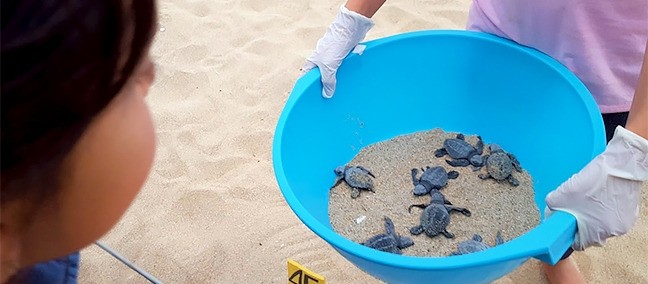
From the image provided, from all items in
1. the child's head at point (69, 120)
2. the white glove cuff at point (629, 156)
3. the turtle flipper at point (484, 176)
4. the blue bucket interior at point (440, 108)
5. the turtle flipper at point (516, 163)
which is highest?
the child's head at point (69, 120)

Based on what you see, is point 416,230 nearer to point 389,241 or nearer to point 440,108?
point 389,241

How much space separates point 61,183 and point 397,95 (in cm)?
84

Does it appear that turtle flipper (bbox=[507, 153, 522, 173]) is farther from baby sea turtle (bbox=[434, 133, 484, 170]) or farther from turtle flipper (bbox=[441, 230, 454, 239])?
turtle flipper (bbox=[441, 230, 454, 239])

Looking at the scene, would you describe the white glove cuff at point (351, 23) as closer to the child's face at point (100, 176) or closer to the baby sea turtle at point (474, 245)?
the baby sea turtle at point (474, 245)

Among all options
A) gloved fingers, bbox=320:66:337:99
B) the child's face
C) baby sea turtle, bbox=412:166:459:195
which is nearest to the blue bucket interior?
gloved fingers, bbox=320:66:337:99

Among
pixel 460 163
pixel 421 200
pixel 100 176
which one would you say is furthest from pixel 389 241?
pixel 100 176

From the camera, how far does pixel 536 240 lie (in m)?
0.75

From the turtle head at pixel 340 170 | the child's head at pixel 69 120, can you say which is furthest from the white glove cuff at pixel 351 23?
the child's head at pixel 69 120

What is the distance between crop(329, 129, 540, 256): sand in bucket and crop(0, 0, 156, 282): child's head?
0.62m

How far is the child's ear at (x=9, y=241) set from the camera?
440mm

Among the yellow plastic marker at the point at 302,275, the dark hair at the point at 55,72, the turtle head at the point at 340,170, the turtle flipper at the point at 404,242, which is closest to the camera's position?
the dark hair at the point at 55,72

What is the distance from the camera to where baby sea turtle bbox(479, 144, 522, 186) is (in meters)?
1.13

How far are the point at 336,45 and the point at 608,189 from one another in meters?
0.50

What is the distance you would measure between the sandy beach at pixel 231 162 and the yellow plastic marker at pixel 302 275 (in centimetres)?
23
